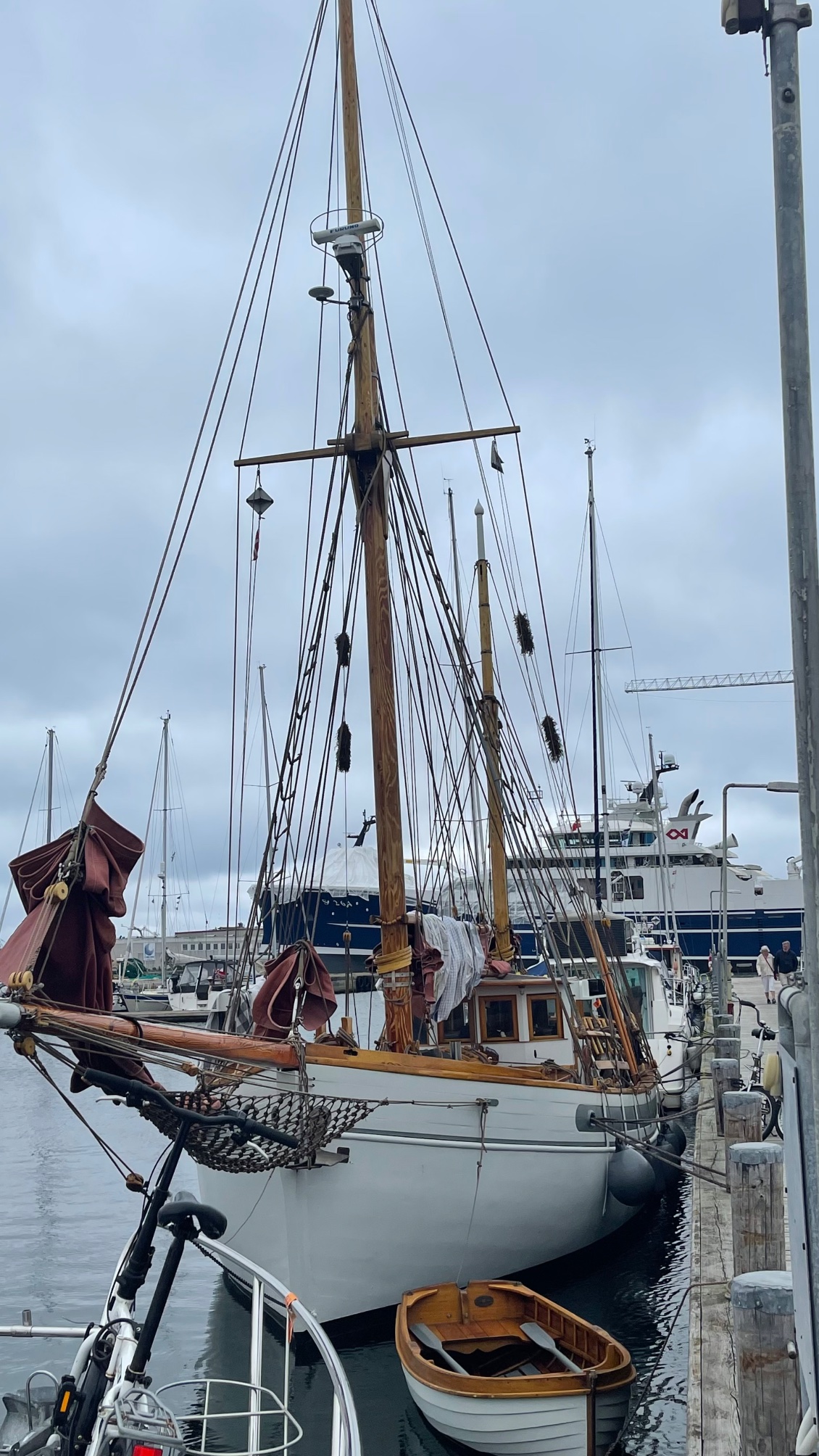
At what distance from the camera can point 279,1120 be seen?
34.4 feet

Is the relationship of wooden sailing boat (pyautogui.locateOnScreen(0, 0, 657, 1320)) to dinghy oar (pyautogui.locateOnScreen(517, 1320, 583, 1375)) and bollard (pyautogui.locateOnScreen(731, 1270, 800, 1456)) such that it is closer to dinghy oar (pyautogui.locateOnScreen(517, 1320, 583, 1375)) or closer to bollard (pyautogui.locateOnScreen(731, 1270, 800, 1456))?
dinghy oar (pyautogui.locateOnScreen(517, 1320, 583, 1375))

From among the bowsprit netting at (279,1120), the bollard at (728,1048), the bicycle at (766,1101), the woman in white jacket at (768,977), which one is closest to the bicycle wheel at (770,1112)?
the bicycle at (766,1101)

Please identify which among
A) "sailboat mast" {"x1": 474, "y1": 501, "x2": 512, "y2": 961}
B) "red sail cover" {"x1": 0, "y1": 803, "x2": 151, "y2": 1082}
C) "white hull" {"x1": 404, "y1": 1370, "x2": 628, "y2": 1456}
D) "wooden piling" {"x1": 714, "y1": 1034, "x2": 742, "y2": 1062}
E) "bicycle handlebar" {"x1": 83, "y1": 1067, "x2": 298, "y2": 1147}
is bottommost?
"white hull" {"x1": 404, "y1": 1370, "x2": 628, "y2": 1456}

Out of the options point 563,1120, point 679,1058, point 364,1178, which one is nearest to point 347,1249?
point 364,1178

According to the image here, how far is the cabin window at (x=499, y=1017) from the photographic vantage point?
52.5ft

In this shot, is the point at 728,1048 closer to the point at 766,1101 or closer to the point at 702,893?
the point at 766,1101

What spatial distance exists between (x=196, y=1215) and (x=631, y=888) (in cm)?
5686

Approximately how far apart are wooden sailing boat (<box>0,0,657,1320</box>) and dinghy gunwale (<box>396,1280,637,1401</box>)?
0.94 metres

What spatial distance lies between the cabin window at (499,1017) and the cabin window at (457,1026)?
0.21 m

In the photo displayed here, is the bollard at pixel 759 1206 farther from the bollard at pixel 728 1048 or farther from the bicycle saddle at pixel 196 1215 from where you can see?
the bollard at pixel 728 1048

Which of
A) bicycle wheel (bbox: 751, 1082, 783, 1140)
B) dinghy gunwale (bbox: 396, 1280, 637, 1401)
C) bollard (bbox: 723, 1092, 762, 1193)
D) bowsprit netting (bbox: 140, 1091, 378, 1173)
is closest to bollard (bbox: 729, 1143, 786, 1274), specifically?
dinghy gunwale (bbox: 396, 1280, 637, 1401)

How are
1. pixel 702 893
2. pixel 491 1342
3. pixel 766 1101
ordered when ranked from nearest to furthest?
→ pixel 491 1342 → pixel 766 1101 → pixel 702 893

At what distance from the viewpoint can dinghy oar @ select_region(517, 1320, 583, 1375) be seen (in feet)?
31.4

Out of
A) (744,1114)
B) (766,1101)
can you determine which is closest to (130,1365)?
(744,1114)
